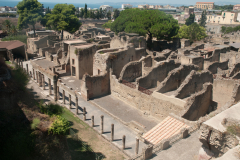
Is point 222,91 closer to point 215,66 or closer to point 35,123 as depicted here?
point 215,66

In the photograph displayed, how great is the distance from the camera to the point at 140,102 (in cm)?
2219

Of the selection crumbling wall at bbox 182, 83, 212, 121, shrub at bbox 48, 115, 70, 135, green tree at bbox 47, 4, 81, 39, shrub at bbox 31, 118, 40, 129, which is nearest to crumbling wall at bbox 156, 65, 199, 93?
crumbling wall at bbox 182, 83, 212, 121

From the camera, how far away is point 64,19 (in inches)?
2335

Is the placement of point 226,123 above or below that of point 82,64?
above

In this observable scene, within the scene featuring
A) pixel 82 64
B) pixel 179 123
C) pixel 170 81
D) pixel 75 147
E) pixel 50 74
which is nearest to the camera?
pixel 179 123

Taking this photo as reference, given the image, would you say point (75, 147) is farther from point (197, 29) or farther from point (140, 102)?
point (197, 29)

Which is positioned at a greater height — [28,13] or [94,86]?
[28,13]

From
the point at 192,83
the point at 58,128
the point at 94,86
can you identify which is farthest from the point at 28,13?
the point at 58,128

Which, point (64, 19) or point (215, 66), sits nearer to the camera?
point (215, 66)

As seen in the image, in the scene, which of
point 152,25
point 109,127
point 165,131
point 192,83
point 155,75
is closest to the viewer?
point 165,131

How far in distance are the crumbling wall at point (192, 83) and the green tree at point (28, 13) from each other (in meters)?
52.7

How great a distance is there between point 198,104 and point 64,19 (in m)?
49.0

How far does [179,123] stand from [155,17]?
35.7 metres

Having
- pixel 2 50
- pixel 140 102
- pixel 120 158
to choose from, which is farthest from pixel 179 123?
pixel 2 50
